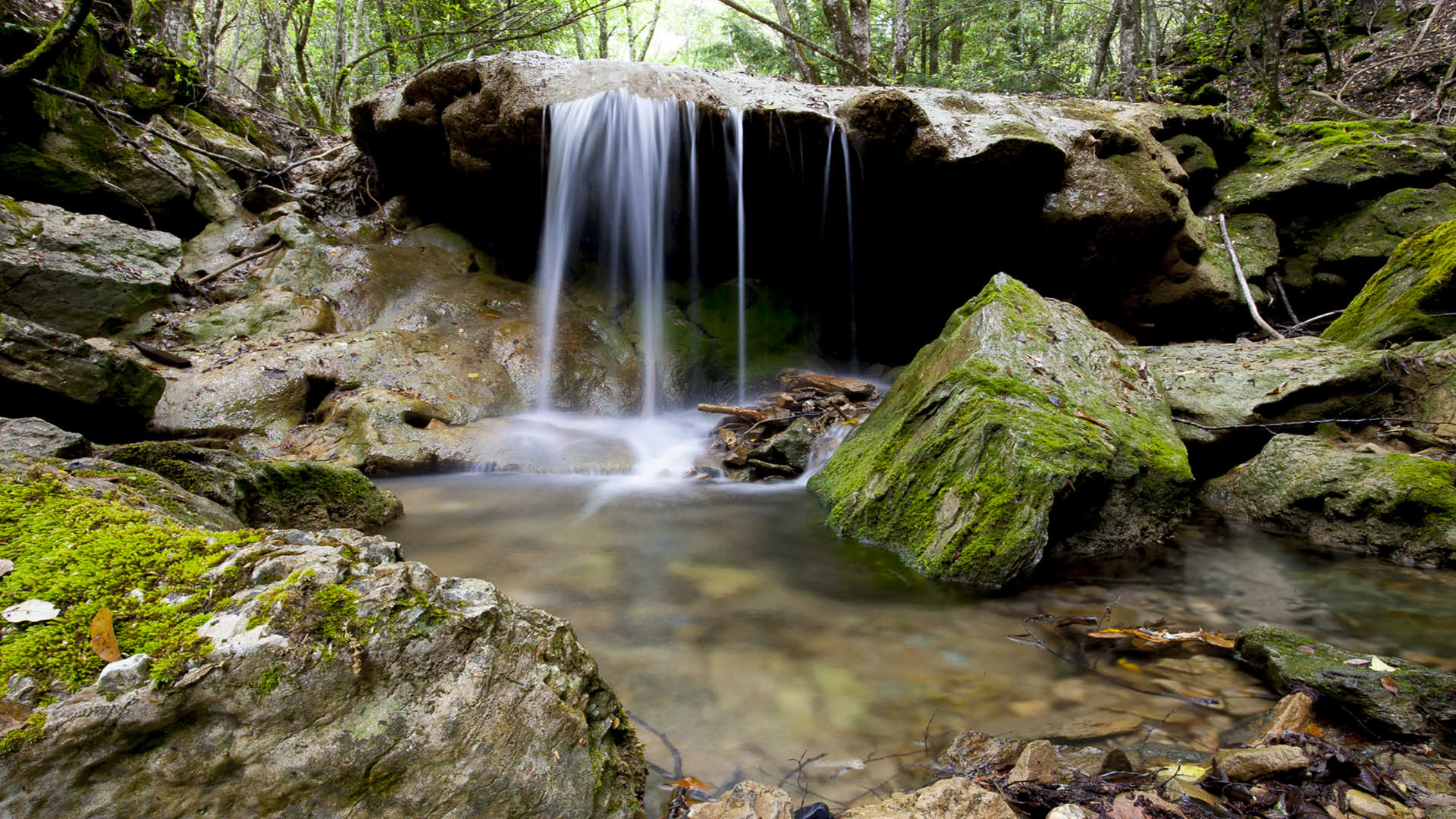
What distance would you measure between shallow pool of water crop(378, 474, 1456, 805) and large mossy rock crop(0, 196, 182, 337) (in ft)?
14.4

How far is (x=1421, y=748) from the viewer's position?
188 cm

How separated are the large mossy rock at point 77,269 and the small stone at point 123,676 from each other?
7266 millimetres

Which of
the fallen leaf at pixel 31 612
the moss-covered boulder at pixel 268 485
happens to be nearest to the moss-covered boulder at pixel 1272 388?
the moss-covered boulder at pixel 268 485

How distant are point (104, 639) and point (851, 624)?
2651 millimetres

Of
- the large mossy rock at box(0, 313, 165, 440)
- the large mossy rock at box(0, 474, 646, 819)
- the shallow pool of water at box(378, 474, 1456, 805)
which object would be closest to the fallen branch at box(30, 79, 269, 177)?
the large mossy rock at box(0, 313, 165, 440)

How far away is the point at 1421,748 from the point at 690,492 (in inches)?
184

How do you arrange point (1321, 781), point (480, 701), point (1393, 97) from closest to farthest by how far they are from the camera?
1. point (480, 701)
2. point (1321, 781)
3. point (1393, 97)

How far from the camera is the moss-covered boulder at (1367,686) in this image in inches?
77.8

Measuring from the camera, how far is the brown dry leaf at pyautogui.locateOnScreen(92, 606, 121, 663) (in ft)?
4.09

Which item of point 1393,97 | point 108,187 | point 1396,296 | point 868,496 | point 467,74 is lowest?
point 868,496

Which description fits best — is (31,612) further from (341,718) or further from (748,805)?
(748,805)

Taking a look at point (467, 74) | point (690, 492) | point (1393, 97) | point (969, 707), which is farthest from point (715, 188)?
point (1393, 97)

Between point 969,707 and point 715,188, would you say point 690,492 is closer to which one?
point 969,707

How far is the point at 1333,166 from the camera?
9000 millimetres
